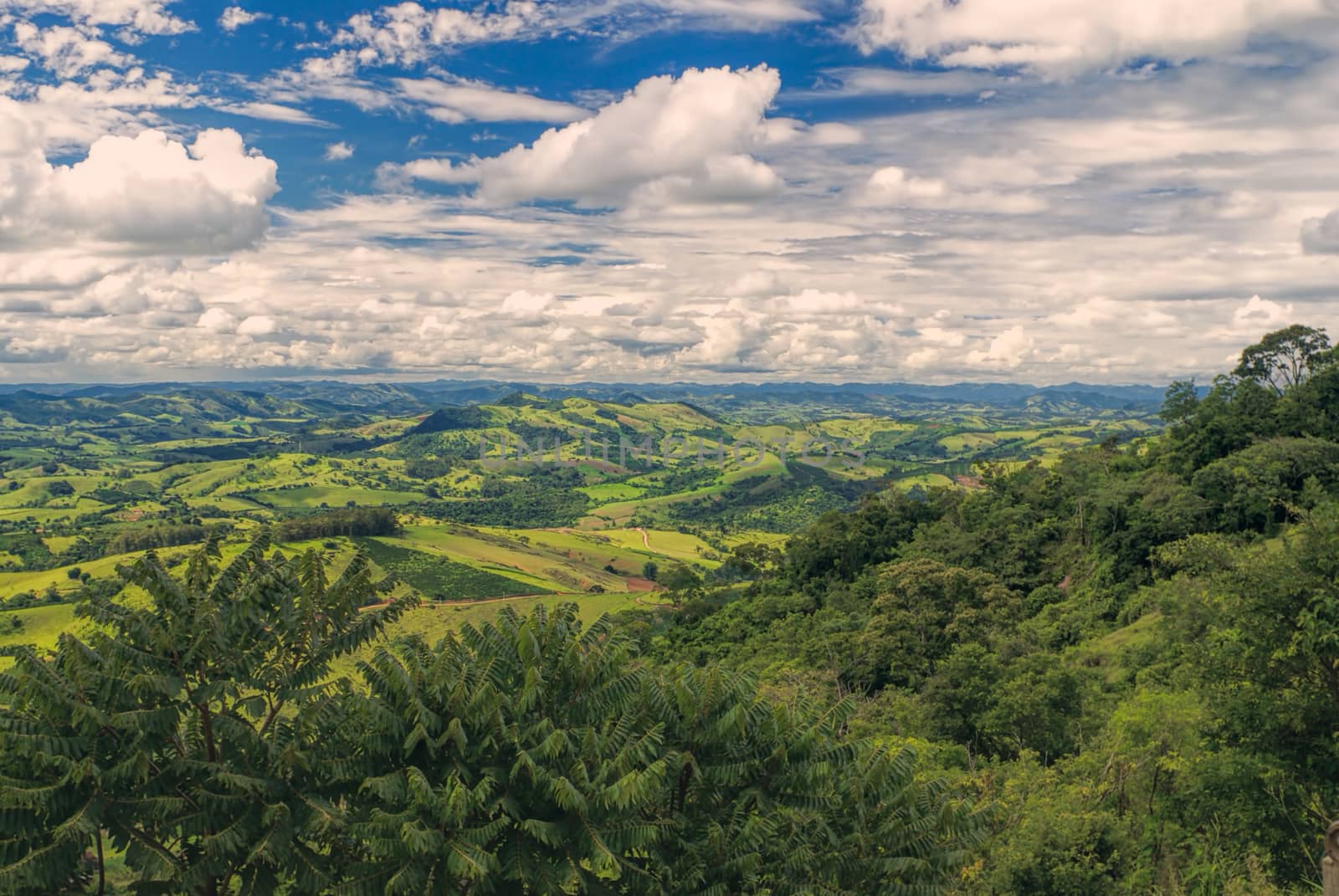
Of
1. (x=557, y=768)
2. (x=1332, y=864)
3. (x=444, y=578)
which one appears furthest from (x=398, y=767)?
(x=444, y=578)

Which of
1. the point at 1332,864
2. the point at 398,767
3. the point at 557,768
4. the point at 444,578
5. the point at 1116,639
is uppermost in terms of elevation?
the point at 1332,864

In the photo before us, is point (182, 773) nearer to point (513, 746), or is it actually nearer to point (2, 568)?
point (513, 746)

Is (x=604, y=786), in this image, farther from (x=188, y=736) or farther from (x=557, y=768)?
(x=188, y=736)

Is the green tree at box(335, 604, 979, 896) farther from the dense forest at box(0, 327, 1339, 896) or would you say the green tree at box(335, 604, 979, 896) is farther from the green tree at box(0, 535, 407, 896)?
the green tree at box(0, 535, 407, 896)

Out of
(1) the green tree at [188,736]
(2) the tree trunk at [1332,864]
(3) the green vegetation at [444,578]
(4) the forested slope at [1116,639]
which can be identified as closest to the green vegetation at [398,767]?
(1) the green tree at [188,736]

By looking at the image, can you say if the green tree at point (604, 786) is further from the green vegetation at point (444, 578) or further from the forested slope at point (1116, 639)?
the green vegetation at point (444, 578)

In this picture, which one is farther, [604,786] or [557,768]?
[557,768]

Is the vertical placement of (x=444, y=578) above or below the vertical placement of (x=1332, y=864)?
below

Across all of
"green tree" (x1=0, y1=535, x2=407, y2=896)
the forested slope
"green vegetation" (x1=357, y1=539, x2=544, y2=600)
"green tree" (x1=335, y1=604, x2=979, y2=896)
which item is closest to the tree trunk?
"green tree" (x1=335, y1=604, x2=979, y2=896)

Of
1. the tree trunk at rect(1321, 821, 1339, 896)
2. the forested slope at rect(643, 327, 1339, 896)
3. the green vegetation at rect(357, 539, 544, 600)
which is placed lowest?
the green vegetation at rect(357, 539, 544, 600)

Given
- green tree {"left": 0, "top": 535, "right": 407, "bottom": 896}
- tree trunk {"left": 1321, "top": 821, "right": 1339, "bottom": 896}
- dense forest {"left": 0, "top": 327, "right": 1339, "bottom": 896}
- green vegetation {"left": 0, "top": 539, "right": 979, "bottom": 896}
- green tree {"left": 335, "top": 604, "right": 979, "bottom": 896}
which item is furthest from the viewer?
green tree {"left": 335, "top": 604, "right": 979, "bottom": 896}

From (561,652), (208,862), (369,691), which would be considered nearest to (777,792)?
(561,652)
